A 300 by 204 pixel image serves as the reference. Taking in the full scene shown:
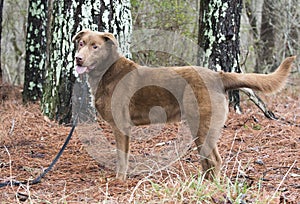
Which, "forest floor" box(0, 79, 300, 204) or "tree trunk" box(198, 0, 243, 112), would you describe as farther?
"tree trunk" box(198, 0, 243, 112)

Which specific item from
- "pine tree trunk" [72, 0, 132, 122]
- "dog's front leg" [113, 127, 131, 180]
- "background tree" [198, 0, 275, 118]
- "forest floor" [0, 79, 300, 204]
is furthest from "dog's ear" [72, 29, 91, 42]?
"background tree" [198, 0, 275, 118]

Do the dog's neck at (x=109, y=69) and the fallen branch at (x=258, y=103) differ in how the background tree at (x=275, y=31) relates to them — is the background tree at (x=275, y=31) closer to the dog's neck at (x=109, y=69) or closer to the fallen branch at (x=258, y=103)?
the fallen branch at (x=258, y=103)

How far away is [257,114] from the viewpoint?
634cm

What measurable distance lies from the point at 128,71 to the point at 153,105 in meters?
0.44

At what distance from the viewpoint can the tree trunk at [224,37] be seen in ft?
21.0

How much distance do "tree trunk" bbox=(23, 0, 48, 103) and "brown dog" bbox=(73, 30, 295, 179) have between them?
450 cm

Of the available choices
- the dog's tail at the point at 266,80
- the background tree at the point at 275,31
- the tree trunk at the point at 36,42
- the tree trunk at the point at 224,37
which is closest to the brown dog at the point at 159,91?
the dog's tail at the point at 266,80

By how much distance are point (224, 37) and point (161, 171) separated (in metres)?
2.92

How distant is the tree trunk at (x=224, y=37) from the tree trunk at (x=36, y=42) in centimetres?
379

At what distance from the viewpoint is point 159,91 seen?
4160mm

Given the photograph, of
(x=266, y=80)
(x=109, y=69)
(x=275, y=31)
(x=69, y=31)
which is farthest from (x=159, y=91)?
(x=275, y=31)

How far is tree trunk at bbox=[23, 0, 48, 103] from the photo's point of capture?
8641 mm

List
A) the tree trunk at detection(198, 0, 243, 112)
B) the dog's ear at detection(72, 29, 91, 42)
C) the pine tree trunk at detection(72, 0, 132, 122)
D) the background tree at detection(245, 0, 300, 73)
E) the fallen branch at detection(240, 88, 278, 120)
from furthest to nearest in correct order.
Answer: the background tree at detection(245, 0, 300, 73) < the tree trunk at detection(198, 0, 243, 112) < the fallen branch at detection(240, 88, 278, 120) < the pine tree trunk at detection(72, 0, 132, 122) < the dog's ear at detection(72, 29, 91, 42)

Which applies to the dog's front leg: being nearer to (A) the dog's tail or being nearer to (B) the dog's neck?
(B) the dog's neck
